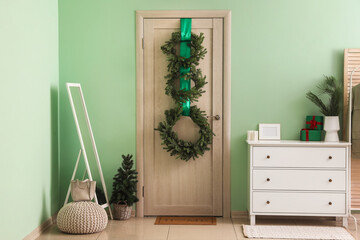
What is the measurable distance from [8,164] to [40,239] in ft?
2.77

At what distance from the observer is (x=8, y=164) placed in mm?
Answer: 3227

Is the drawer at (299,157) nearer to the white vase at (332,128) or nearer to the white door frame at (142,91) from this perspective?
the white vase at (332,128)

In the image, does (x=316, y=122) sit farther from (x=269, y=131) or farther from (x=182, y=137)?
(x=182, y=137)

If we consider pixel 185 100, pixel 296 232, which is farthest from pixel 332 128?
pixel 185 100

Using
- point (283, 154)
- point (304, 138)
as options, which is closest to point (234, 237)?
point (283, 154)

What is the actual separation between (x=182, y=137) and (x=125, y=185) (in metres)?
0.74

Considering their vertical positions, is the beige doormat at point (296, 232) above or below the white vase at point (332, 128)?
below

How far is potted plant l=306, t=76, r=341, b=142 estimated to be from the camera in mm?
4195

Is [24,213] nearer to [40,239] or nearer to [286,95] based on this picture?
[40,239]

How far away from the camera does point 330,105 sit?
4.27 m

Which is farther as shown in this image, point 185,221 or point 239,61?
point 239,61

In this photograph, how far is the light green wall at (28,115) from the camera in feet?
10.5

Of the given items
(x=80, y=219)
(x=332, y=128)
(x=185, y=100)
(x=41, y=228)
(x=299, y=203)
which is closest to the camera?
(x=80, y=219)

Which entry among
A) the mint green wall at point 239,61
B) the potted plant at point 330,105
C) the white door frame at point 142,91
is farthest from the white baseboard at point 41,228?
the potted plant at point 330,105
